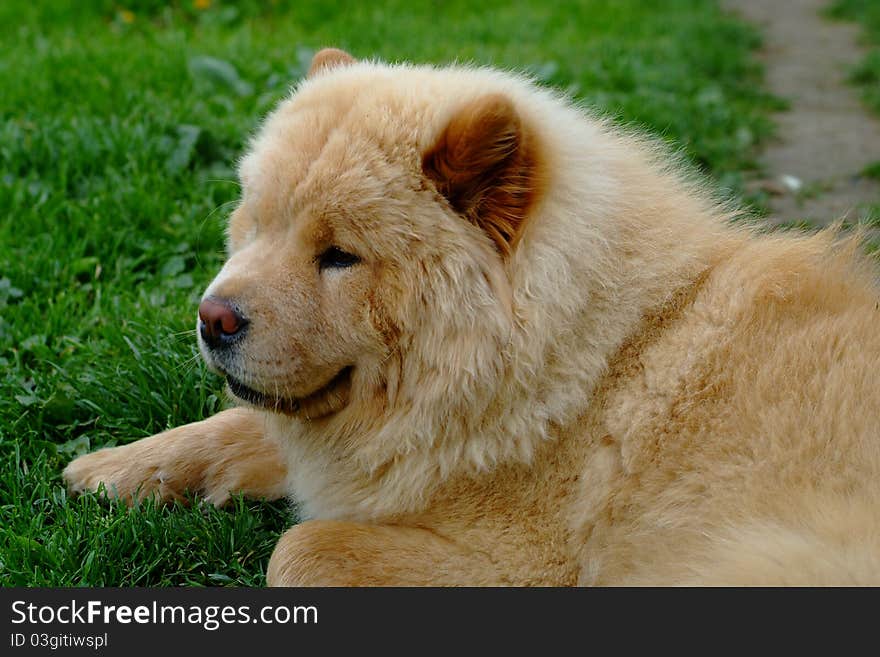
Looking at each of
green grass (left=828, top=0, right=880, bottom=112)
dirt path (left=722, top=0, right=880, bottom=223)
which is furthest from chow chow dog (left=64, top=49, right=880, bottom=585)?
green grass (left=828, top=0, right=880, bottom=112)

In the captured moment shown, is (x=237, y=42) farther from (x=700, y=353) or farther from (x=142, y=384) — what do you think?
(x=700, y=353)

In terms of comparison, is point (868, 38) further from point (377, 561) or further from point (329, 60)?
point (377, 561)

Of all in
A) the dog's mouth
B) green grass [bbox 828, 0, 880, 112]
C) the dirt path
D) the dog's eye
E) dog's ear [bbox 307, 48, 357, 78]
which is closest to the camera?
the dog's eye

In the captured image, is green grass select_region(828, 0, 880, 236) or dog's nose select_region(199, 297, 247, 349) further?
green grass select_region(828, 0, 880, 236)

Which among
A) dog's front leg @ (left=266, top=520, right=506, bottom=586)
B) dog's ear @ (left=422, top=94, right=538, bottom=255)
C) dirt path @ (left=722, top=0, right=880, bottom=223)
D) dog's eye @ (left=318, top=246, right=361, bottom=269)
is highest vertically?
dog's ear @ (left=422, top=94, right=538, bottom=255)

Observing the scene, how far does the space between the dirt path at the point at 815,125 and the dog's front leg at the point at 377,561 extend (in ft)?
7.68

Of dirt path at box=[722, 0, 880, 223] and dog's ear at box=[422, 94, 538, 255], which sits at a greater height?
dog's ear at box=[422, 94, 538, 255]

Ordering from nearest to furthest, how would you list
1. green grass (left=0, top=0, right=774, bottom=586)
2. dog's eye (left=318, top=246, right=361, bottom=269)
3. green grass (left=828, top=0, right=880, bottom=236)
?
1. dog's eye (left=318, top=246, right=361, bottom=269)
2. green grass (left=0, top=0, right=774, bottom=586)
3. green grass (left=828, top=0, right=880, bottom=236)

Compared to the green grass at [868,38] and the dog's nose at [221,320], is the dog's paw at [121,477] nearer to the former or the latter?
the dog's nose at [221,320]

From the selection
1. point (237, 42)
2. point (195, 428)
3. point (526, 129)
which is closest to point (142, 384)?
point (195, 428)

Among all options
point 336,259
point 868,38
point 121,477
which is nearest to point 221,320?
point 336,259

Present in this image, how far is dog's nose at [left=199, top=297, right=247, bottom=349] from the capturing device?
2.78 m

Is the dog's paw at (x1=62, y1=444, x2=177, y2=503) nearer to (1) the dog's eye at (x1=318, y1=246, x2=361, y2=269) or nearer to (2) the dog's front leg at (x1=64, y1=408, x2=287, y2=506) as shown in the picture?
(2) the dog's front leg at (x1=64, y1=408, x2=287, y2=506)

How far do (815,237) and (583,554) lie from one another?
1.31 metres
